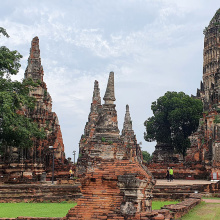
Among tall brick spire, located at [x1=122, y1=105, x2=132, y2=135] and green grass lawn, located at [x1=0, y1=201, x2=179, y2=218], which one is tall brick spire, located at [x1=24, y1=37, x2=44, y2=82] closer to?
green grass lawn, located at [x1=0, y1=201, x2=179, y2=218]

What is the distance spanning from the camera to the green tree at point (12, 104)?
59.5ft

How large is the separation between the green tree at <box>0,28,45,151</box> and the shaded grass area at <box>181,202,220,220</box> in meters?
10.7

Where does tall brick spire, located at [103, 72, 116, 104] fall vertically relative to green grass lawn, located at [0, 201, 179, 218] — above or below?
above

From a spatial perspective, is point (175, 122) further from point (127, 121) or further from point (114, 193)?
point (114, 193)

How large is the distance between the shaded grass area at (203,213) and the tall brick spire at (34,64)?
1724cm

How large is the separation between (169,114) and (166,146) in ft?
14.3

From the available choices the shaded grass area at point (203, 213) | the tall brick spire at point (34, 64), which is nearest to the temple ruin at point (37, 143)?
the tall brick spire at point (34, 64)

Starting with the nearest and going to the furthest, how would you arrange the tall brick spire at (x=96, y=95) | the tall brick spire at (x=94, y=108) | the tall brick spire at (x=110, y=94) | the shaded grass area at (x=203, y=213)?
the shaded grass area at (x=203, y=213) → the tall brick spire at (x=110, y=94) → the tall brick spire at (x=94, y=108) → the tall brick spire at (x=96, y=95)

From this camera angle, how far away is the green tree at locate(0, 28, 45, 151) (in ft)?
59.5

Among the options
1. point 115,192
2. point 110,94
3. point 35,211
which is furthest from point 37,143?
point 115,192

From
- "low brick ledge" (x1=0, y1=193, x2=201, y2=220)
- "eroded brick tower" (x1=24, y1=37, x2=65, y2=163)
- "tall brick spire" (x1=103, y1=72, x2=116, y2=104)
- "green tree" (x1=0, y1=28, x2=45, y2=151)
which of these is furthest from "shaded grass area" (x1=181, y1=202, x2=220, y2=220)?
"eroded brick tower" (x1=24, y1=37, x2=65, y2=163)

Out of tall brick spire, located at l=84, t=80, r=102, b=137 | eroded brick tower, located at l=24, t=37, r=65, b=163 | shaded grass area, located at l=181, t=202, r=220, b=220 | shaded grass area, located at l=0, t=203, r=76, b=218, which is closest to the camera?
shaded grass area, located at l=181, t=202, r=220, b=220

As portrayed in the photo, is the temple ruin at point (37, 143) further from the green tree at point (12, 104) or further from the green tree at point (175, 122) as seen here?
the green tree at point (175, 122)

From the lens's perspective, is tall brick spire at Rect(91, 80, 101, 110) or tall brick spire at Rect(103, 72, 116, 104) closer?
tall brick spire at Rect(103, 72, 116, 104)
